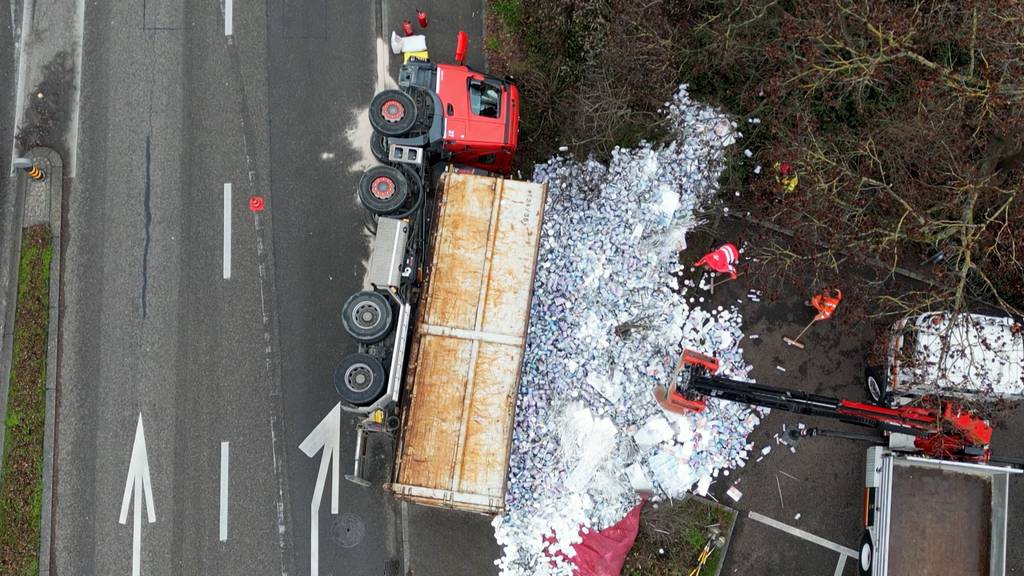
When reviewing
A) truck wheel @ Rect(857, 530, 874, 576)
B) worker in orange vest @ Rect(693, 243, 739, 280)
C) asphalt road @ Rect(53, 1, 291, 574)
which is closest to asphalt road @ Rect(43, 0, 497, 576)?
asphalt road @ Rect(53, 1, 291, 574)

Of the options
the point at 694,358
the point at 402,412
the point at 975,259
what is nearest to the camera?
the point at 402,412

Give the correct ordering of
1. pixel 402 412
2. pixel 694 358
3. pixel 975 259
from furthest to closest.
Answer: pixel 975 259 < pixel 694 358 < pixel 402 412

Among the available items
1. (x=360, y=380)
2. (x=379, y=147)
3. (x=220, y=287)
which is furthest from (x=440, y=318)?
(x=220, y=287)

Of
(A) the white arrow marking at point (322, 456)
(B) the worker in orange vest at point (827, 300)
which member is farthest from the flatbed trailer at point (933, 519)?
(A) the white arrow marking at point (322, 456)

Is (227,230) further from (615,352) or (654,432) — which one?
(654,432)

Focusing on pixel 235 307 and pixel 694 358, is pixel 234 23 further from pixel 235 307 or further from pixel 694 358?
pixel 694 358

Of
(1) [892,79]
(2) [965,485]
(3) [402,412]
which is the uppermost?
(1) [892,79]

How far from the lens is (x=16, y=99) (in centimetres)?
1420

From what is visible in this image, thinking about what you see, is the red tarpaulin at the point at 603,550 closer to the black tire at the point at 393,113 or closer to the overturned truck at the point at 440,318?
the overturned truck at the point at 440,318

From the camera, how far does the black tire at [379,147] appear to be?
1277 cm

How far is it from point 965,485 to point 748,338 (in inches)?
194

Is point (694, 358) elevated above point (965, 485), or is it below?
above

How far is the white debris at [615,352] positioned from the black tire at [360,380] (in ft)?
11.1

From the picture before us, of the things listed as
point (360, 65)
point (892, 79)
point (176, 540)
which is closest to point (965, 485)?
point (892, 79)
